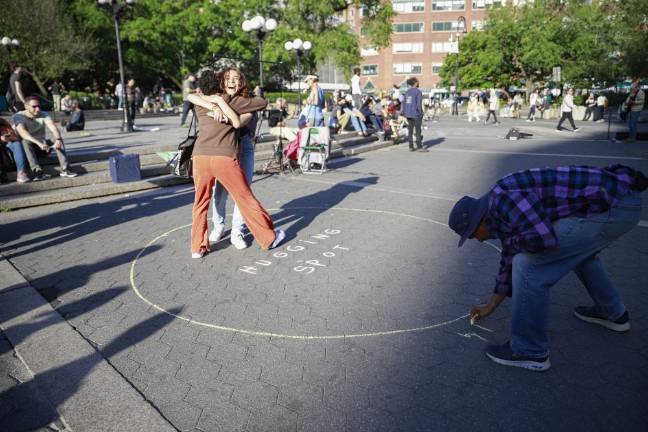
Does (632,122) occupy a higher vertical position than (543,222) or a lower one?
higher

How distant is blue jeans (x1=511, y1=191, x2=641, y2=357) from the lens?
9.51 feet

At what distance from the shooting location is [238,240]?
581 centimetres

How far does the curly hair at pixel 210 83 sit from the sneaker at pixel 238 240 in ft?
5.52

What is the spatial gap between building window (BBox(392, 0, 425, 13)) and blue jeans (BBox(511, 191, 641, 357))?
82.5 meters

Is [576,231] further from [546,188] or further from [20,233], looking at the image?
[20,233]

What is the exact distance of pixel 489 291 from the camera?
14.7 feet

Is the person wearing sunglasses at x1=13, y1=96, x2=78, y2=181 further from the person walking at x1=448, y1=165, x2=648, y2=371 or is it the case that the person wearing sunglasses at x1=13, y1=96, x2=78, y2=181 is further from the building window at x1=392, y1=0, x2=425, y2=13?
the building window at x1=392, y1=0, x2=425, y2=13

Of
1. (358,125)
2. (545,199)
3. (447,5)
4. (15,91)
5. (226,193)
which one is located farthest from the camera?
(447,5)

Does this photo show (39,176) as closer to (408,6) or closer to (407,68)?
(407,68)

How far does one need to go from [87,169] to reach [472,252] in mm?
8402

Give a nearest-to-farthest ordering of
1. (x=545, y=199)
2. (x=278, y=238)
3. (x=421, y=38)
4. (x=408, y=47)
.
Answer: (x=545, y=199), (x=278, y=238), (x=421, y=38), (x=408, y=47)

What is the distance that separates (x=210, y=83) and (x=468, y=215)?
3289 millimetres

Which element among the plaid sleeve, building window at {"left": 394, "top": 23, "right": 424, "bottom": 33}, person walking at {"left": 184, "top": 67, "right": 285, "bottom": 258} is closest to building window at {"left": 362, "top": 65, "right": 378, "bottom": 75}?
building window at {"left": 394, "top": 23, "right": 424, "bottom": 33}

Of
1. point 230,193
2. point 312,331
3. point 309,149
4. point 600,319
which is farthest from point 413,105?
point 312,331
